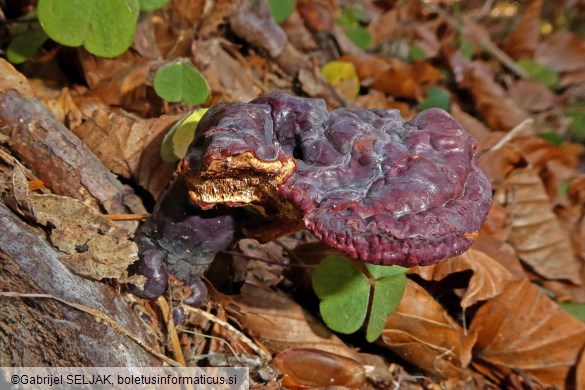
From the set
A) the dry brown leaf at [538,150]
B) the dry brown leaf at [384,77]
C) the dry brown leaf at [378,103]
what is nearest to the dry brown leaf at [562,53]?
the dry brown leaf at [538,150]

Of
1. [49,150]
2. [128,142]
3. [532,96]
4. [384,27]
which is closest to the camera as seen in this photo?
[49,150]

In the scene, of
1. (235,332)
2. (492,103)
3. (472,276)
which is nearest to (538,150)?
(492,103)

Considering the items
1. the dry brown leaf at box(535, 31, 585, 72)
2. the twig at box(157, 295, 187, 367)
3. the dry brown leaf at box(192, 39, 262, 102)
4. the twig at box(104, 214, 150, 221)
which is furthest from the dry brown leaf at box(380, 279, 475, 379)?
the dry brown leaf at box(535, 31, 585, 72)

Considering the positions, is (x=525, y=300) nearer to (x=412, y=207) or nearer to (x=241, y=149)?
(x=412, y=207)

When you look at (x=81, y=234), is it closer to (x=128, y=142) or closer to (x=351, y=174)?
(x=128, y=142)

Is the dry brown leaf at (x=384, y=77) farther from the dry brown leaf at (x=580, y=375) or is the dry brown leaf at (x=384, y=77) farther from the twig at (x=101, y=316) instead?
the twig at (x=101, y=316)

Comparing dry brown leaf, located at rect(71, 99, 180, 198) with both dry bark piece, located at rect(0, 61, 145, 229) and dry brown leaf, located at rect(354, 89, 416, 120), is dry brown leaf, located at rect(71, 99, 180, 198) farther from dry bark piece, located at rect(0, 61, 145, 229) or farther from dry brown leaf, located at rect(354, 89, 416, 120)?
dry brown leaf, located at rect(354, 89, 416, 120)

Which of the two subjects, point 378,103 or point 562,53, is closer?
point 378,103
